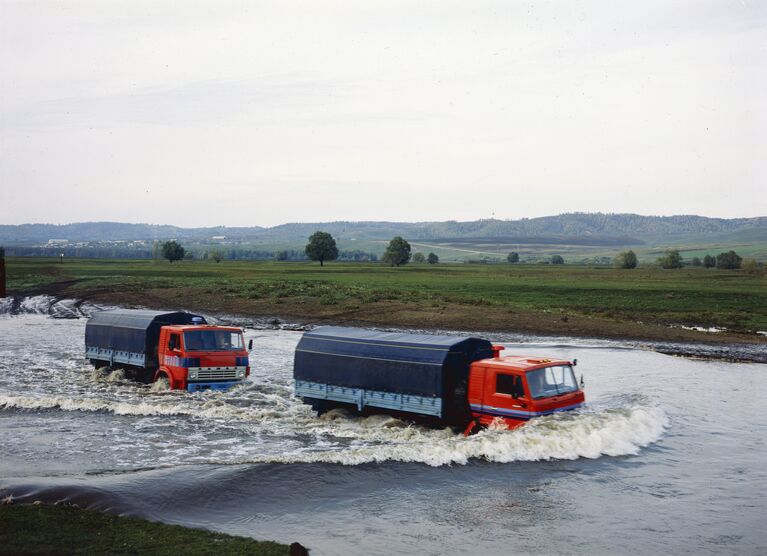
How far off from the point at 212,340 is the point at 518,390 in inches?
590

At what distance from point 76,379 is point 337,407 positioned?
659 inches

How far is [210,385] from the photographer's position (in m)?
34.2

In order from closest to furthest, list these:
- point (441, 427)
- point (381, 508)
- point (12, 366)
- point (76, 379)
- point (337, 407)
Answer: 1. point (381, 508)
2. point (441, 427)
3. point (337, 407)
4. point (76, 379)
5. point (12, 366)

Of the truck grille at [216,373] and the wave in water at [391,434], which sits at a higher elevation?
the truck grille at [216,373]

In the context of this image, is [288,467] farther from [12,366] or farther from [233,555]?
[12,366]

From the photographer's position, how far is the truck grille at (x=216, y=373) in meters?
33.7

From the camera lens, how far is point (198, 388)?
33.9m

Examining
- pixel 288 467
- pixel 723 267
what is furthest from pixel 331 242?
pixel 288 467

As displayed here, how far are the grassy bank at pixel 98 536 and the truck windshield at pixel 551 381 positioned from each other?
37.0 ft

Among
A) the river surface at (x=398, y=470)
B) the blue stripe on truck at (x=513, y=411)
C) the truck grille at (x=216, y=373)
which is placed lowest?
the river surface at (x=398, y=470)

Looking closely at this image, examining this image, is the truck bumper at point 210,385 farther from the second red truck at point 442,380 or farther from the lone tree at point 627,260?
the lone tree at point 627,260

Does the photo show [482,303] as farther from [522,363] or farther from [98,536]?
[98,536]

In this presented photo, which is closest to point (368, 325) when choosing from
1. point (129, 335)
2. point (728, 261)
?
point (129, 335)

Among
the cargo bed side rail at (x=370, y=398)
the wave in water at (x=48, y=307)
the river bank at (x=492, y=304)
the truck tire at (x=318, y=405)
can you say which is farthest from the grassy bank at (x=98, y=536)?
the wave in water at (x=48, y=307)
